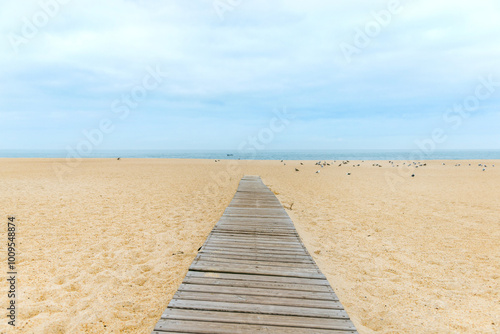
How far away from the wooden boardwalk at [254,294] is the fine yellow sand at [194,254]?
0.82m

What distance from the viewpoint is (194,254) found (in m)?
5.72

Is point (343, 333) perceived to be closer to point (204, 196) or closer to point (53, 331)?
point (53, 331)

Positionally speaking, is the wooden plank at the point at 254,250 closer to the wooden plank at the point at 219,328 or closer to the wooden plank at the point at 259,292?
the wooden plank at the point at 259,292

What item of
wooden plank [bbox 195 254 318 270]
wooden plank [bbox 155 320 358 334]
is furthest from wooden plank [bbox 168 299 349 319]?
wooden plank [bbox 195 254 318 270]

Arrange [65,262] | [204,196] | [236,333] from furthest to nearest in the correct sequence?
[204,196]
[65,262]
[236,333]

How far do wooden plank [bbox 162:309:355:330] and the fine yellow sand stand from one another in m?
0.92

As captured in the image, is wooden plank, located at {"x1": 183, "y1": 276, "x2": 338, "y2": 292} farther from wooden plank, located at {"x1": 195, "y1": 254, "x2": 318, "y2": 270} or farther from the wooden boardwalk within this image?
wooden plank, located at {"x1": 195, "y1": 254, "x2": 318, "y2": 270}

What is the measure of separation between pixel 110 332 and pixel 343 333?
9.26 feet

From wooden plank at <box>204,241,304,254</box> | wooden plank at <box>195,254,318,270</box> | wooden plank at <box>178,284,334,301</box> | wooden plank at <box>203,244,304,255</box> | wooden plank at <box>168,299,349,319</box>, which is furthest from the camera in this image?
wooden plank at <box>204,241,304,254</box>

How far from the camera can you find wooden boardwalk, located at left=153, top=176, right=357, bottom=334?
262 centimetres

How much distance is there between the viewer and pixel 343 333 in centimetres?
255

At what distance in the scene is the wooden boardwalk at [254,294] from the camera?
262 cm

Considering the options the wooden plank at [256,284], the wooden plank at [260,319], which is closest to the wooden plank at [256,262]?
the wooden plank at [256,284]

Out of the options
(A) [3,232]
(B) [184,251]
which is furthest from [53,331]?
(A) [3,232]
